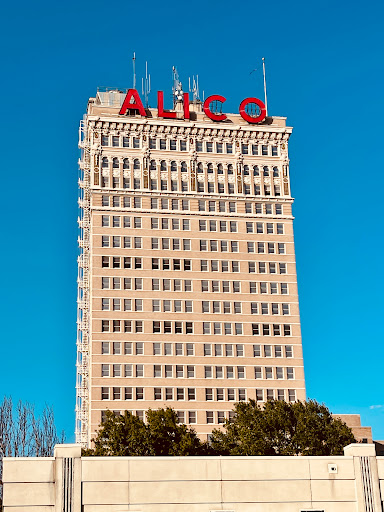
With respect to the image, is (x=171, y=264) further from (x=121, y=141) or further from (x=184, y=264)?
(x=121, y=141)

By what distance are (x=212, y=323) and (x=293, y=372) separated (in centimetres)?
Answer: 1726

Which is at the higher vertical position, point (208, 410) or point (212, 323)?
point (212, 323)

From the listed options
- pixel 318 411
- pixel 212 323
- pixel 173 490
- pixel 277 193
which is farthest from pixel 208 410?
pixel 173 490

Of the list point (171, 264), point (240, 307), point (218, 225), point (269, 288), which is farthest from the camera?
point (218, 225)

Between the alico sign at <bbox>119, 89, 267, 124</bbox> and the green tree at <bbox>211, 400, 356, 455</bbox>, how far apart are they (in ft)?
226

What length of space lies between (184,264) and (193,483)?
86192 mm

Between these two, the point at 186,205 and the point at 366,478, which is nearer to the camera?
the point at 366,478

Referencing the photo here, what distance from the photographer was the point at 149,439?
11506 centimetres

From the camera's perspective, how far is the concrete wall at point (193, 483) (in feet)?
235

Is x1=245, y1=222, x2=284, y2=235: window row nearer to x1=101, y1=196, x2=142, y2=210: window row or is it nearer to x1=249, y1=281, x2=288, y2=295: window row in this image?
x1=249, y1=281, x2=288, y2=295: window row

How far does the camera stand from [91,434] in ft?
464

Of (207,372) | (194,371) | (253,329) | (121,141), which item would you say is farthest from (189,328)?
(121,141)

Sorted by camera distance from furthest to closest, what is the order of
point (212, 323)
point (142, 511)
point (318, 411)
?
1. point (212, 323)
2. point (318, 411)
3. point (142, 511)

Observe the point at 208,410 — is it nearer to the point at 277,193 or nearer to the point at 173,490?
the point at 277,193
